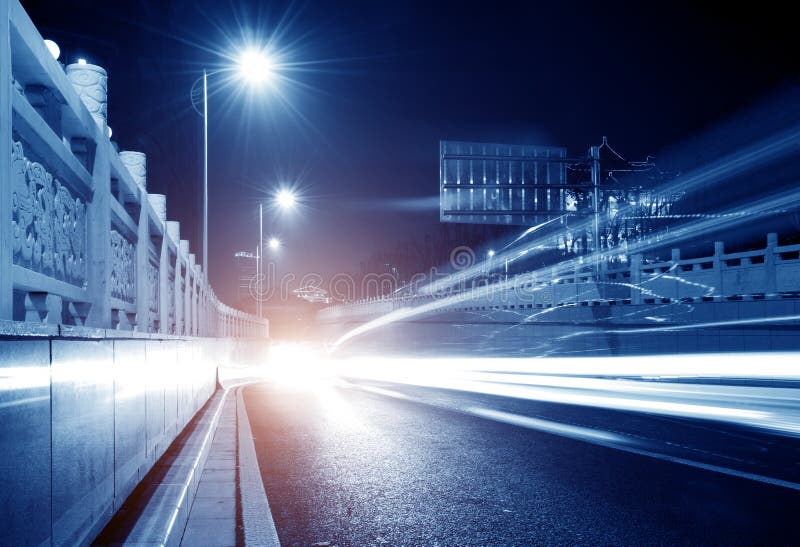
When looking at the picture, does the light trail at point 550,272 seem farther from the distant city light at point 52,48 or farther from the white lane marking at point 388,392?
the distant city light at point 52,48

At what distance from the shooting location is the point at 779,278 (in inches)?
821

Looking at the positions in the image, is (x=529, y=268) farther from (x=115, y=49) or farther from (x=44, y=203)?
(x=44, y=203)

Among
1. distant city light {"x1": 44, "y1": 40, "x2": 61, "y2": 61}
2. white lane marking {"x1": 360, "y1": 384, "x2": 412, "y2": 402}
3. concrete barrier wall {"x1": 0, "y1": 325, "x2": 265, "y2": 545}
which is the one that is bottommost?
white lane marking {"x1": 360, "y1": 384, "x2": 412, "y2": 402}

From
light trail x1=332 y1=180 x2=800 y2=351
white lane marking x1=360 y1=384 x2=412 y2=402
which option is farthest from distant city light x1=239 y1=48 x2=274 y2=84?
light trail x1=332 y1=180 x2=800 y2=351

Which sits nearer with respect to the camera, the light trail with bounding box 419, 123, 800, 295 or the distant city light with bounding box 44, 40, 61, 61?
the distant city light with bounding box 44, 40, 61, 61

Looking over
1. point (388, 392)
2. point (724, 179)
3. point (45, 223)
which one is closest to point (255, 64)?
point (388, 392)

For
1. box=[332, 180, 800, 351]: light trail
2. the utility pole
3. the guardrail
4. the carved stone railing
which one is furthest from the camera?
box=[332, 180, 800, 351]: light trail

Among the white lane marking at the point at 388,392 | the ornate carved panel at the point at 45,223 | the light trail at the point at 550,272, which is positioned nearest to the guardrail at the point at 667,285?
the light trail at the point at 550,272

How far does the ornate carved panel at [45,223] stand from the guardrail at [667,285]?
63.8ft

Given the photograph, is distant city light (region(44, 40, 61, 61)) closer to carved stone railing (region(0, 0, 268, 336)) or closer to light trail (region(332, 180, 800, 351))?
carved stone railing (region(0, 0, 268, 336))

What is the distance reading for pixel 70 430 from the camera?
330cm

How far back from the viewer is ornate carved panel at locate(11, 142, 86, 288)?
3734mm

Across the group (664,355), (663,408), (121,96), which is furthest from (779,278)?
(121,96)

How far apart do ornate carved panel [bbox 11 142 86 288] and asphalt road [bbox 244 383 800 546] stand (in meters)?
2.22
